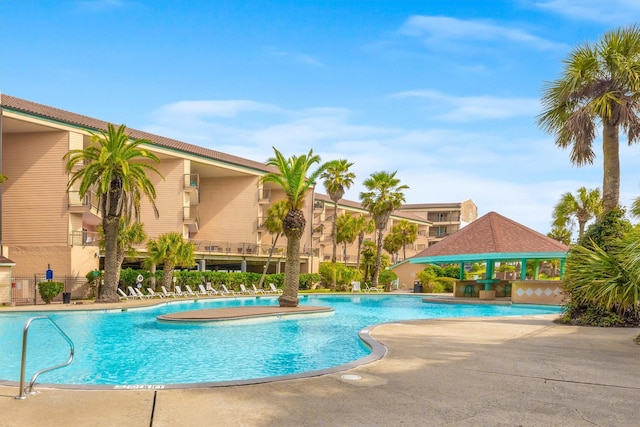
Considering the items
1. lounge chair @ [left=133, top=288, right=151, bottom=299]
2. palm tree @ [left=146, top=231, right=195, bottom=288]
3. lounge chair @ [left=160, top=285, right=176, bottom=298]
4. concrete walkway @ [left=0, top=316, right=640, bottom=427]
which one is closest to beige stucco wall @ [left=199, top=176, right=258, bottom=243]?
palm tree @ [left=146, top=231, right=195, bottom=288]

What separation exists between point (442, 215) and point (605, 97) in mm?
78593

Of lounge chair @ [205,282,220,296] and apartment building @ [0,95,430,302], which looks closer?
apartment building @ [0,95,430,302]

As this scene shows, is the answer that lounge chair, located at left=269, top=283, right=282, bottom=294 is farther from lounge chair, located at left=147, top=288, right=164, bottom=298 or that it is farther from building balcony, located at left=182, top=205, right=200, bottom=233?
building balcony, located at left=182, top=205, right=200, bottom=233

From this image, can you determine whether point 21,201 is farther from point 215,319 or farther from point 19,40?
point 215,319

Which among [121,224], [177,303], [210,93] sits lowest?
[177,303]

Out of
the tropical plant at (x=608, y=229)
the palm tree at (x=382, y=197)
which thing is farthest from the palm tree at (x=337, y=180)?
the tropical plant at (x=608, y=229)

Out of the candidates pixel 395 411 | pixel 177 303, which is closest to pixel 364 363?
pixel 395 411

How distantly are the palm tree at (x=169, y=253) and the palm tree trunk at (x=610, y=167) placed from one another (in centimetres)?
2351

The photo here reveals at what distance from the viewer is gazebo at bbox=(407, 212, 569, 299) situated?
1239 inches

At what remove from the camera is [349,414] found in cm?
589

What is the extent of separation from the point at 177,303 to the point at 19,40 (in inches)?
590

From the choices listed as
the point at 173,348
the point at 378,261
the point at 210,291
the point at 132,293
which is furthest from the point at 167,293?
the point at 378,261

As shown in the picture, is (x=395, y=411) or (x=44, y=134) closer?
(x=395, y=411)

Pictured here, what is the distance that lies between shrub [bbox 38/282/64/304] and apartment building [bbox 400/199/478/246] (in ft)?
231
